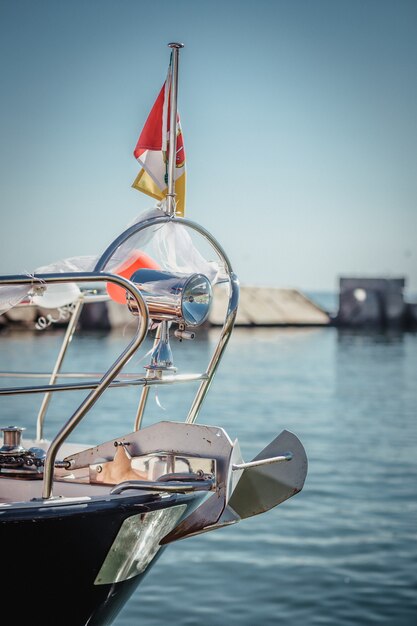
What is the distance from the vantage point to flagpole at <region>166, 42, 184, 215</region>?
4887 millimetres

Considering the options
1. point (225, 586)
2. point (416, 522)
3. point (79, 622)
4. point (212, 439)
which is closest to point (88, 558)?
point (79, 622)

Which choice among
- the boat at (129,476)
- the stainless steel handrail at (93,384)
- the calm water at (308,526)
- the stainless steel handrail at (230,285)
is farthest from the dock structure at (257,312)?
the stainless steel handrail at (93,384)

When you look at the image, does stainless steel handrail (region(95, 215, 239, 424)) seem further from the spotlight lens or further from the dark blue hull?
the dark blue hull

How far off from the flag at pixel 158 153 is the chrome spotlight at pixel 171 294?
811mm

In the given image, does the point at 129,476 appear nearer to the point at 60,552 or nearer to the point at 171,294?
the point at 60,552

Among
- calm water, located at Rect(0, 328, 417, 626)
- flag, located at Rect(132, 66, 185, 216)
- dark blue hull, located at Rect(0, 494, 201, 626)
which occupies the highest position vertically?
flag, located at Rect(132, 66, 185, 216)

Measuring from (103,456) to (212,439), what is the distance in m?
0.64

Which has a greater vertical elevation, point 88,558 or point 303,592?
point 88,558

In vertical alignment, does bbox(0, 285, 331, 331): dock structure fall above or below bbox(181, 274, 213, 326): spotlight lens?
below

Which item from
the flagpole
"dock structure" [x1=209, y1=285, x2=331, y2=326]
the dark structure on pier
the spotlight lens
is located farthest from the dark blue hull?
the dark structure on pier

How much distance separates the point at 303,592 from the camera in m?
8.69

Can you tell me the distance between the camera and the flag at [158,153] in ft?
16.8

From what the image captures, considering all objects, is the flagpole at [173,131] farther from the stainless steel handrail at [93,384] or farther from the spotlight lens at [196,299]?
the stainless steel handrail at [93,384]

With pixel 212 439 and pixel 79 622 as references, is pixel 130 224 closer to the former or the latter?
pixel 212 439
